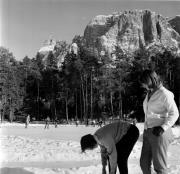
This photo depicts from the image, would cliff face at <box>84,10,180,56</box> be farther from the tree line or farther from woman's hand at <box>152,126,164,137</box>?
woman's hand at <box>152,126,164,137</box>

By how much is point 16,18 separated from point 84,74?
4255 centimetres

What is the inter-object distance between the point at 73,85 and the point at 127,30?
41.9 meters

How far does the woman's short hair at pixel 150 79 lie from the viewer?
14.1ft

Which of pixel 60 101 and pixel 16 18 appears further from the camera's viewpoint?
pixel 60 101

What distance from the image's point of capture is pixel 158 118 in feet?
14.0

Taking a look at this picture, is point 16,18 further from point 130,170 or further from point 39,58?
point 39,58

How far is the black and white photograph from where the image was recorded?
4.60 metres

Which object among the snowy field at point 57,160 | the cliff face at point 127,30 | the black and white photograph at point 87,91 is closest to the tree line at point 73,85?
the black and white photograph at point 87,91

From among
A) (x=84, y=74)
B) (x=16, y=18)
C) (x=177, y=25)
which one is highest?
(x=177, y=25)

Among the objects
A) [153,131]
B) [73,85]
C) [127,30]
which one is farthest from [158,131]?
[127,30]

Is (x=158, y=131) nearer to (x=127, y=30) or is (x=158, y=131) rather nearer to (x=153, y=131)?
(x=153, y=131)

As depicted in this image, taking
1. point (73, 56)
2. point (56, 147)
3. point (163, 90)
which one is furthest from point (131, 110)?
point (163, 90)

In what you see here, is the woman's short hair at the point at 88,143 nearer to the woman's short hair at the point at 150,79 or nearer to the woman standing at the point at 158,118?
the woman standing at the point at 158,118

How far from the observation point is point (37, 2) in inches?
290
